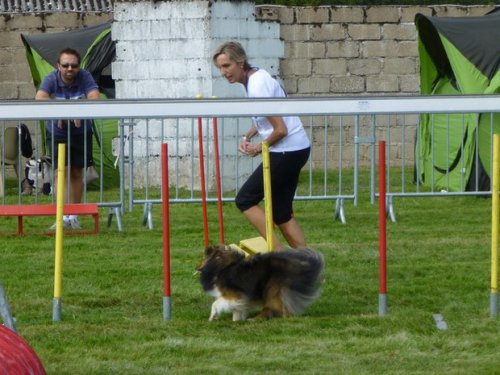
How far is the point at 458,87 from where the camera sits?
16.5 metres

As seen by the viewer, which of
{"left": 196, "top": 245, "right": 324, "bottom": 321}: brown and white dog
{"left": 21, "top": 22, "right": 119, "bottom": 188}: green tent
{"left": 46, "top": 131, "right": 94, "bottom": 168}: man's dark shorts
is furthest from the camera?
{"left": 21, "top": 22, "right": 119, "bottom": 188}: green tent

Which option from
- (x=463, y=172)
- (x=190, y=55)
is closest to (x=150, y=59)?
(x=190, y=55)

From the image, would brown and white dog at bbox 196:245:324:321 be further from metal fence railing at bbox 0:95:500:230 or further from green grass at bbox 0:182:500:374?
metal fence railing at bbox 0:95:500:230

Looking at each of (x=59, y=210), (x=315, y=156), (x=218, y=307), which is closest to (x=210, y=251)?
(x=218, y=307)

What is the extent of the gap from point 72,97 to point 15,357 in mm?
7625

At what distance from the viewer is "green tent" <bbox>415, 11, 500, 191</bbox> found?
603 inches

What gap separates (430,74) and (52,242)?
6.30 meters

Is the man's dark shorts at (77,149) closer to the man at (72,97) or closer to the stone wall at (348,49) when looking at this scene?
the man at (72,97)

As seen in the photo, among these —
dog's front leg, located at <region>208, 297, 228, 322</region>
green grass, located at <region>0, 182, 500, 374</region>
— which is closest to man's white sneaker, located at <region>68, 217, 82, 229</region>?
green grass, located at <region>0, 182, 500, 374</region>

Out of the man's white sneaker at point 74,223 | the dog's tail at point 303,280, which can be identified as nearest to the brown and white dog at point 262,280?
the dog's tail at point 303,280

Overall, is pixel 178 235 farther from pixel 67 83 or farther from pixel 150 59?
pixel 150 59

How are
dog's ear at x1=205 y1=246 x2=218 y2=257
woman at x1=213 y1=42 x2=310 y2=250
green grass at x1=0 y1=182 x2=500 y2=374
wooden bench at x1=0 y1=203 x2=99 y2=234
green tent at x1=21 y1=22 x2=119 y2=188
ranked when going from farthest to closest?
green tent at x1=21 y1=22 x2=119 y2=188 → wooden bench at x1=0 y1=203 x2=99 y2=234 → woman at x1=213 y1=42 x2=310 y2=250 → dog's ear at x1=205 y1=246 x2=218 y2=257 → green grass at x1=0 y1=182 x2=500 y2=374

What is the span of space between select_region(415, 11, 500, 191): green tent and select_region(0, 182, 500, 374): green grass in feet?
5.44

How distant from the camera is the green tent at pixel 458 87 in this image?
50.2 ft
